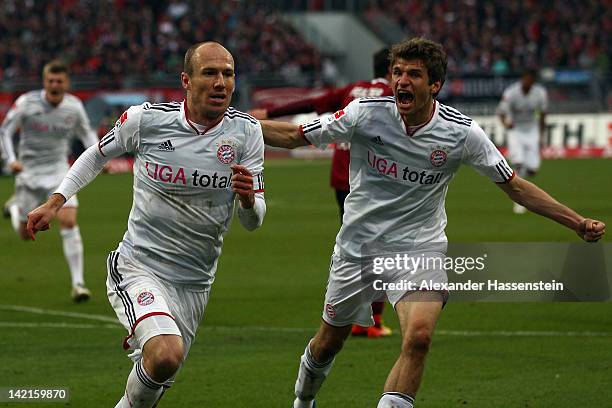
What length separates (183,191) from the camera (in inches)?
279

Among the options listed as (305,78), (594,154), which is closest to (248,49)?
(305,78)

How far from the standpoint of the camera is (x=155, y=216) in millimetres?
7113

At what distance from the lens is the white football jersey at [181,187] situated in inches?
279

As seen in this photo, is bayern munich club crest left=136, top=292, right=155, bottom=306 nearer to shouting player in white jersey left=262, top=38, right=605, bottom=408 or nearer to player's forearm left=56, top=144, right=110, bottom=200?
player's forearm left=56, top=144, right=110, bottom=200

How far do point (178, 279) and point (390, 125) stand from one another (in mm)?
1556

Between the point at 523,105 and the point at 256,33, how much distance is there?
2625cm

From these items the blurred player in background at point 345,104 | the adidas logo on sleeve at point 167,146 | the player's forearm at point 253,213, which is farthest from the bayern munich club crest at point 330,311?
the blurred player in background at point 345,104

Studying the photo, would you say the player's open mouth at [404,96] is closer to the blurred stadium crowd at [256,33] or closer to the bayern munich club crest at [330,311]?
the bayern munich club crest at [330,311]

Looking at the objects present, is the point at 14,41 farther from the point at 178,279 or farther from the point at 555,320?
the point at 178,279

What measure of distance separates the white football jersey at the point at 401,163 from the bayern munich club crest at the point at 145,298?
1.40m

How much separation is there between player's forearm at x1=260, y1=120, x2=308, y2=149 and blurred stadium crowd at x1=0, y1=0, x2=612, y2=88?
34.6 m

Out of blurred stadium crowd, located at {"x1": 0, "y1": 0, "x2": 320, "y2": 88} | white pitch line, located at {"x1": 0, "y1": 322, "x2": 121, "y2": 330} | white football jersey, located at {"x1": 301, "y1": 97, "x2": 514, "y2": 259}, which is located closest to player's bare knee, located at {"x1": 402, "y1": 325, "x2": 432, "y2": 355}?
white football jersey, located at {"x1": 301, "y1": 97, "x2": 514, "y2": 259}

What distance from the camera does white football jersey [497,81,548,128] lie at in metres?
Result: 24.5

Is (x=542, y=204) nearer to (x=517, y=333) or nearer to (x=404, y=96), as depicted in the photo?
(x=404, y=96)
